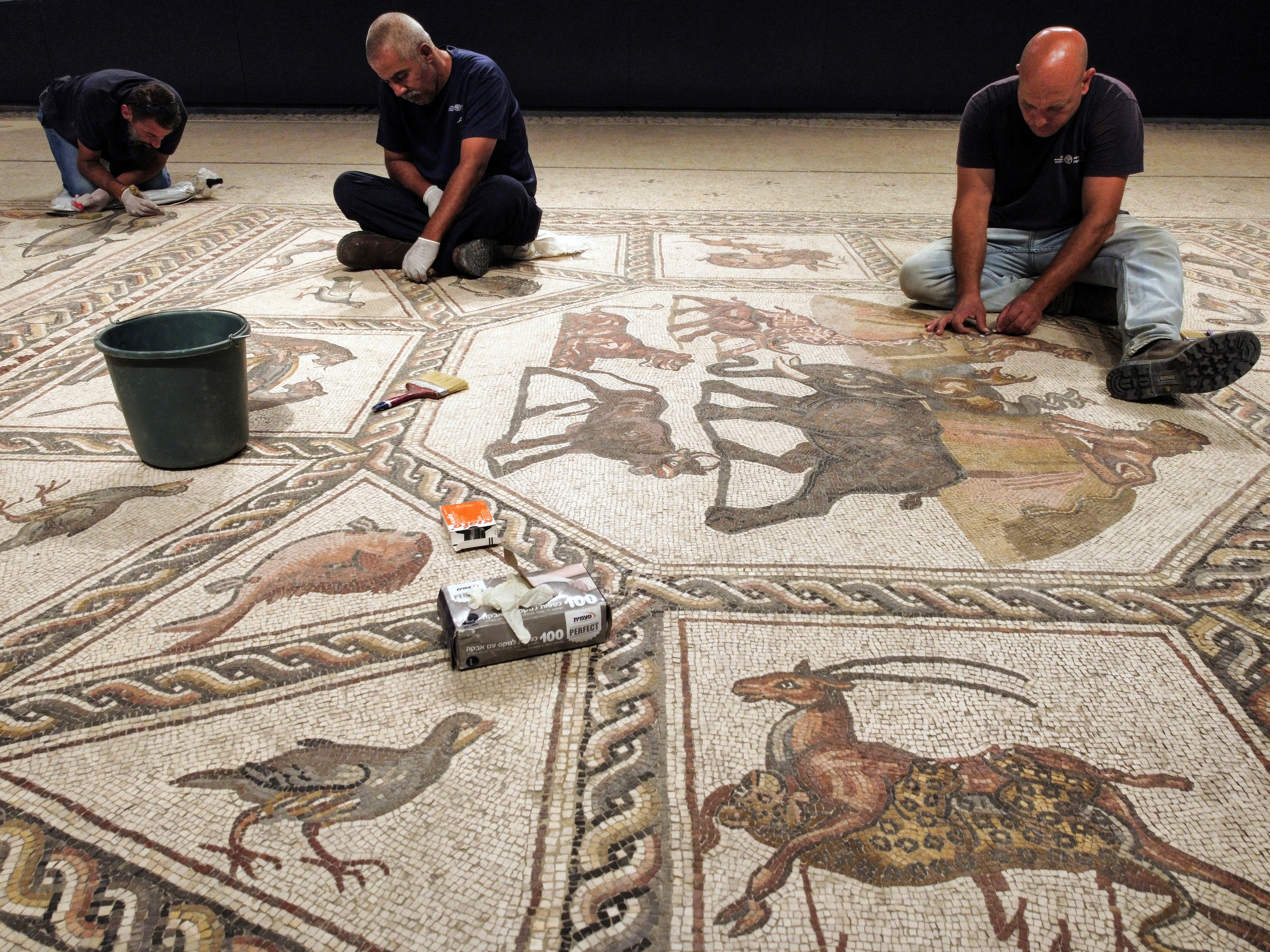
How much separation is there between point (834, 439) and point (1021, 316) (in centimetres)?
114

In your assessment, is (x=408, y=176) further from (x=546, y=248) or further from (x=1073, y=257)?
(x=1073, y=257)

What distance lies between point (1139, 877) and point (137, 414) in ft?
7.21

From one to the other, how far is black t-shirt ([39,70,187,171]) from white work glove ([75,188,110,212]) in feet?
0.61

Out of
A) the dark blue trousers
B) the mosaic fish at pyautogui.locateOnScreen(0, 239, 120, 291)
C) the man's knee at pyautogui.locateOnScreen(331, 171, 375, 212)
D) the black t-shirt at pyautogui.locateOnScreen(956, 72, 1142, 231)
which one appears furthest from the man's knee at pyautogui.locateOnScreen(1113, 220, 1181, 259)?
the mosaic fish at pyautogui.locateOnScreen(0, 239, 120, 291)

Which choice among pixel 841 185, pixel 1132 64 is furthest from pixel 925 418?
pixel 1132 64

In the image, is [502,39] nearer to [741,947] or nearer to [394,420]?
[394,420]

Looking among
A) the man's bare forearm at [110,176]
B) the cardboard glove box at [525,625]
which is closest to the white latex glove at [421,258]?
the man's bare forearm at [110,176]

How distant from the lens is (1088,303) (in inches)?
133

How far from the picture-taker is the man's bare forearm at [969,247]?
10.5 feet

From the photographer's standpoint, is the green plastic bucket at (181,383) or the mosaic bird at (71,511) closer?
the mosaic bird at (71,511)

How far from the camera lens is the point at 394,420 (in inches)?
102

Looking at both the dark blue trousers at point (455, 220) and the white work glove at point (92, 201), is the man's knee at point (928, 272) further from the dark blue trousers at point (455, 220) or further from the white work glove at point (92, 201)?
the white work glove at point (92, 201)

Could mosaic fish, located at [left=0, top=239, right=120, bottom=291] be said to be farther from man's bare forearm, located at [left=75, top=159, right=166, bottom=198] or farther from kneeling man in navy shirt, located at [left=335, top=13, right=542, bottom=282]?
kneeling man in navy shirt, located at [left=335, top=13, right=542, bottom=282]

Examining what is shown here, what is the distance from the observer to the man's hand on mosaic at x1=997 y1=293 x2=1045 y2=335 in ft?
10.3
